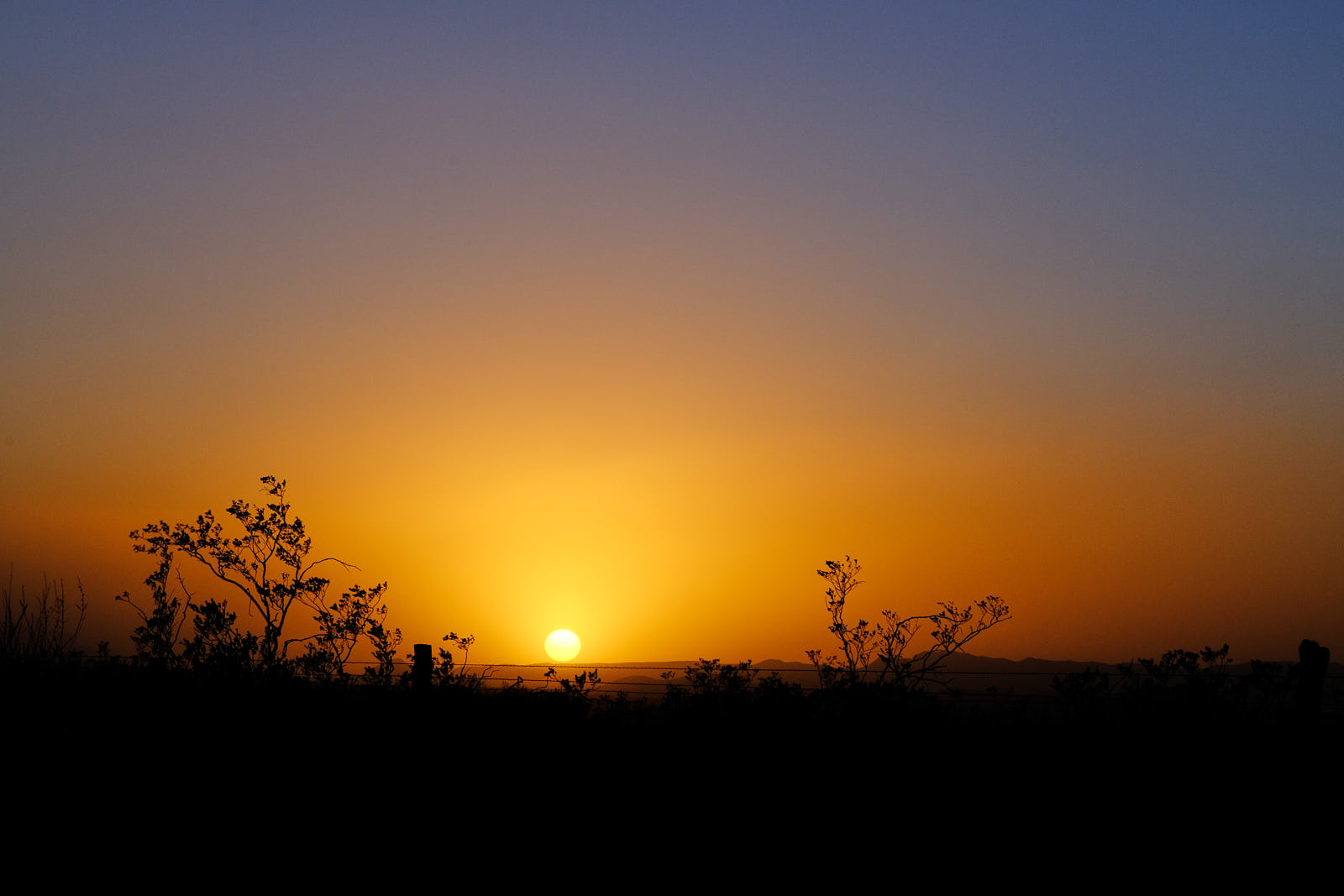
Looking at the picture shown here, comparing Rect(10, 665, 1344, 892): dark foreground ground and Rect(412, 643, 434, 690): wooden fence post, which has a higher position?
Rect(412, 643, 434, 690): wooden fence post

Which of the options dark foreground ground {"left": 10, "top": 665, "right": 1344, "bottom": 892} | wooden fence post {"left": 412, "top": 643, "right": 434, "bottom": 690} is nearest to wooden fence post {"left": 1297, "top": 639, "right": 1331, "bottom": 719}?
dark foreground ground {"left": 10, "top": 665, "right": 1344, "bottom": 892}

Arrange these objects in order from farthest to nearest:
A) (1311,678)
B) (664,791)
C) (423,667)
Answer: (423,667), (1311,678), (664,791)

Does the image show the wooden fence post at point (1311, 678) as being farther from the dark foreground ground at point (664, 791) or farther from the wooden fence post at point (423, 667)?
the wooden fence post at point (423, 667)

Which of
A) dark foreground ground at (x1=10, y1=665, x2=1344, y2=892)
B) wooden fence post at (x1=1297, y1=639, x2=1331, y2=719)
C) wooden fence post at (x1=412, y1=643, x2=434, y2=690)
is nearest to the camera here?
dark foreground ground at (x1=10, y1=665, x2=1344, y2=892)

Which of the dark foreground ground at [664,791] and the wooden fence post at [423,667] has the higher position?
the wooden fence post at [423,667]

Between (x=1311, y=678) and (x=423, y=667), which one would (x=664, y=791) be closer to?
(x=423, y=667)

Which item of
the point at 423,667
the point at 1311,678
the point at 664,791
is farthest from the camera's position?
the point at 423,667

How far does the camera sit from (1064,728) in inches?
565

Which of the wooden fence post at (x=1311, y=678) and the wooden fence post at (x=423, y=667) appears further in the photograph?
the wooden fence post at (x=423, y=667)

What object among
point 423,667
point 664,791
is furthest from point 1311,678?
point 423,667

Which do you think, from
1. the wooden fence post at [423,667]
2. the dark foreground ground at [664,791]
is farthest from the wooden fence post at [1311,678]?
the wooden fence post at [423,667]

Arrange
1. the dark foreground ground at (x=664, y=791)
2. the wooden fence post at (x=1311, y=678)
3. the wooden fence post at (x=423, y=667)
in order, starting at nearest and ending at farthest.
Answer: the dark foreground ground at (x=664, y=791)
the wooden fence post at (x=1311, y=678)
the wooden fence post at (x=423, y=667)

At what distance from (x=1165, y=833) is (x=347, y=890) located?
752cm

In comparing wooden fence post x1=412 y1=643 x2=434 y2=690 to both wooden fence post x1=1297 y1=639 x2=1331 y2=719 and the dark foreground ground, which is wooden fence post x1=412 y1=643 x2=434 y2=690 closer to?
the dark foreground ground
